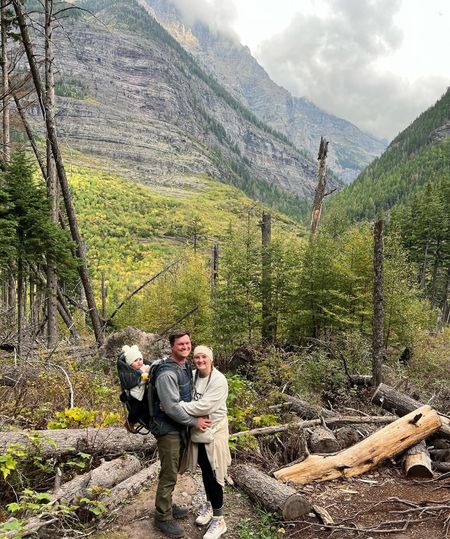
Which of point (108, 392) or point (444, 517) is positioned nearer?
point (444, 517)

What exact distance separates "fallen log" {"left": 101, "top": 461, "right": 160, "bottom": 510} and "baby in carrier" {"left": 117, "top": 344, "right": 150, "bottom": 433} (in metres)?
1.15

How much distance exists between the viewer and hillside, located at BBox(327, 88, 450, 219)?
122 m

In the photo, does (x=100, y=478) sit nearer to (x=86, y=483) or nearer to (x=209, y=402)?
(x=86, y=483)

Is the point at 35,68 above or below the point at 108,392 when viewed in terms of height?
above

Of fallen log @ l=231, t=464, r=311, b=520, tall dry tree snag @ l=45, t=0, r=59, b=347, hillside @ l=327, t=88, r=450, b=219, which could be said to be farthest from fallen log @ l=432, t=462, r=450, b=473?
hillside @ l=327, t=88, r=450, b=219

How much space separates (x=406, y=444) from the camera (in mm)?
7020

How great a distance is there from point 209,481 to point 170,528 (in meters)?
0.64

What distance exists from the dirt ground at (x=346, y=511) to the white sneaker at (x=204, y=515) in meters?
0.09

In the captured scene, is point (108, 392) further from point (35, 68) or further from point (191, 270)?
point (191, 270)

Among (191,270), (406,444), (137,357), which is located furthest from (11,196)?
(191,270)

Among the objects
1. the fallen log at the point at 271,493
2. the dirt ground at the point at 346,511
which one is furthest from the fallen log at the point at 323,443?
the fallen log at the point at 271,493

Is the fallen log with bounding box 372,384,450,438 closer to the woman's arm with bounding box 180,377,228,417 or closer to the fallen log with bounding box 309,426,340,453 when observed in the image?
the fallen log with bounding box 309,426,340,453

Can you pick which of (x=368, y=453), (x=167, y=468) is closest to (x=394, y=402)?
(x=368, y=453)

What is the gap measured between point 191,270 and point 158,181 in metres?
103
